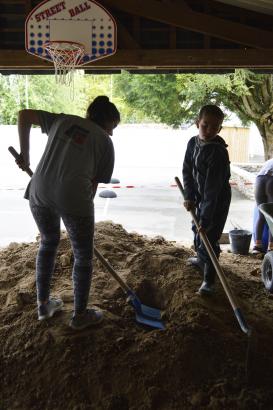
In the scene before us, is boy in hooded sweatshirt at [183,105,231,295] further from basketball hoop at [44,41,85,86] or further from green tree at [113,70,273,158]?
green tree at [113,70,273,158]

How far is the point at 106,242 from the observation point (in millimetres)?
4566

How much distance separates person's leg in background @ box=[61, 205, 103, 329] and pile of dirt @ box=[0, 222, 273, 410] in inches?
3.4

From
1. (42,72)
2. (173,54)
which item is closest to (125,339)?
(173,54)

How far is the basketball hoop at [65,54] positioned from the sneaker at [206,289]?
3301mm

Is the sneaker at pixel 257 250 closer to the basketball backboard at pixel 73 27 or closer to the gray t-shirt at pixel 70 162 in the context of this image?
the basketball backboard at pixel 73 27

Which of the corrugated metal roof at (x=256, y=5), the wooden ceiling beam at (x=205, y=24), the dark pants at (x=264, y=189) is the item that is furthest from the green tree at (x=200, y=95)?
the dark pants at (x=264, y=189)

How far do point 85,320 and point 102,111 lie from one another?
1.41m

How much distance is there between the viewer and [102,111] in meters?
2.63

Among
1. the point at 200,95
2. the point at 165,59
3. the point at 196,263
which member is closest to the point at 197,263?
the point at 196,263

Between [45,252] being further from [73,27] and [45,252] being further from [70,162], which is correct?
[73,27]

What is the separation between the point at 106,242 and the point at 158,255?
83 cm

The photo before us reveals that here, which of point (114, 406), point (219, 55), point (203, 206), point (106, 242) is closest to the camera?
point (114, 406)

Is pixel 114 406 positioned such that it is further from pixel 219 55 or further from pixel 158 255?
pixel 219 55

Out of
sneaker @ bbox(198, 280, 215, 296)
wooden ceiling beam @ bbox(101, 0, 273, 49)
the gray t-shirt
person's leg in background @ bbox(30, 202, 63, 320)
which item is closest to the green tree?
wooden ceiling beam @ bbox(101, 0, 273, 49)
